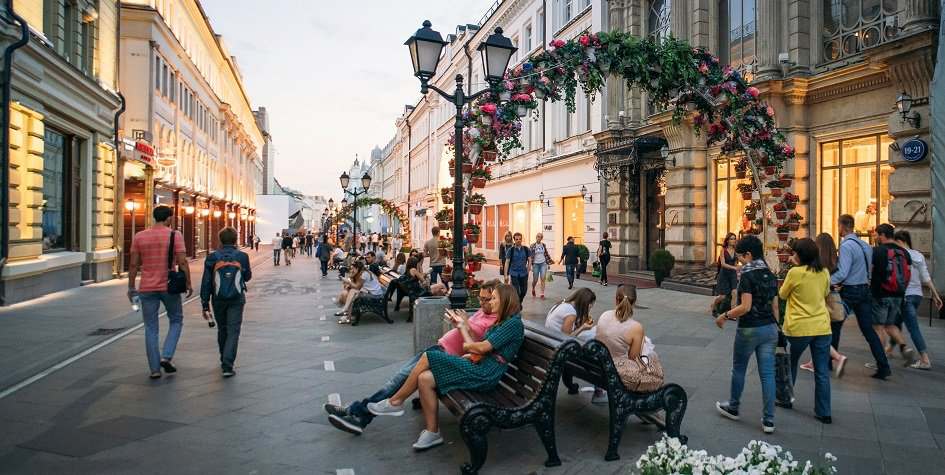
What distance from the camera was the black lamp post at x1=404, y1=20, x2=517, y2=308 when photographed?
8.12 m

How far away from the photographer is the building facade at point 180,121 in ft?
74.6

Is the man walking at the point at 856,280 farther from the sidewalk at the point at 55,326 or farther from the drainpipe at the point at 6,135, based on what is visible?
the drainpipe at the point at 6,135

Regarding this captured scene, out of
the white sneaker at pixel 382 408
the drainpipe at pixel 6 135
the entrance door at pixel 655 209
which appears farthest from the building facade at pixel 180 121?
the white sneaker at pixel 382 408

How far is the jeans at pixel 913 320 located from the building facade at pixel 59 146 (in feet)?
51.7

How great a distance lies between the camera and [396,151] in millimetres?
73562

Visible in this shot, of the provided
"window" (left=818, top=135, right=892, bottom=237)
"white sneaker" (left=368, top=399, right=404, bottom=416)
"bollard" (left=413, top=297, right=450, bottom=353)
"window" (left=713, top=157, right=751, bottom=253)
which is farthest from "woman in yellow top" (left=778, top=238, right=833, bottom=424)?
"window" (left=713, top=157, right=751, bottom=253)

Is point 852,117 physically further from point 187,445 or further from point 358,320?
point 187,445

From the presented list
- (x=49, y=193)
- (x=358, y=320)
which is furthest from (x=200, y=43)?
(x=358, y=320)

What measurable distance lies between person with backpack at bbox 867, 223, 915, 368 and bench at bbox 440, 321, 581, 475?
5143mm

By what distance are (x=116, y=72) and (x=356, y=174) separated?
13642 cm

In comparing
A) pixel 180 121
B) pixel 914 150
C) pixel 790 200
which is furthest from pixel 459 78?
pixel 180 121

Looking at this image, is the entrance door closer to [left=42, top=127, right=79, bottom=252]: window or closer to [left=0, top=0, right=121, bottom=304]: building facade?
[left=0, top=0, right=121, bottom=304]: building facade

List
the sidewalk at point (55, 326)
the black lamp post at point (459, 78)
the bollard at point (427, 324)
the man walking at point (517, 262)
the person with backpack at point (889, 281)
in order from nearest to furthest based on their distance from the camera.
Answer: the person with backpack at point (889, 281)
the sidewalk at point (55, 326)
the bollard at point (427, 324)
the black lamp post at point (459, 78)
the man walking at point (517, 262)

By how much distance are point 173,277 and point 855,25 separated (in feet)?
A: 50.0
